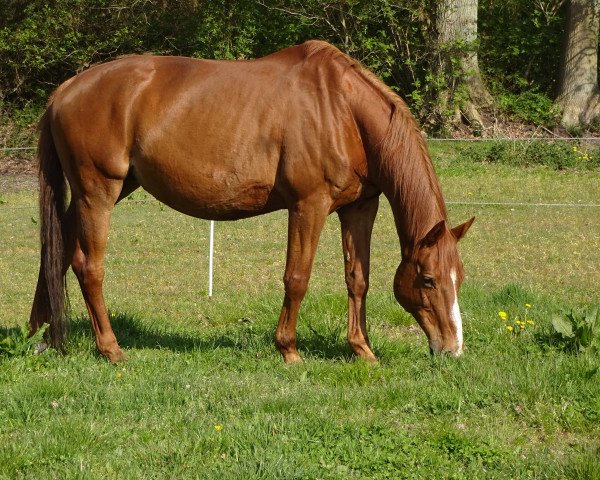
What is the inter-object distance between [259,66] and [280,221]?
7.79 metres

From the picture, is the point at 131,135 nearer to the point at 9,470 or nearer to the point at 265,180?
the point at 265,180

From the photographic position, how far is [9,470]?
173 inches

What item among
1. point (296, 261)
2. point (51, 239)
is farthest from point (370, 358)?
point (51, 239)

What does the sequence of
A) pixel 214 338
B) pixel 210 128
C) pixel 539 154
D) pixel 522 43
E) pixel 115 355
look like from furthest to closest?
pixel 522 43
pixel 539 154
pixel 214 338
pixel 115 355
pixel 210 128

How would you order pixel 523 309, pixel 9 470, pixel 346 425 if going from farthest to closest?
pixel 523 309 → pixel 346 425 → pixel 9 470

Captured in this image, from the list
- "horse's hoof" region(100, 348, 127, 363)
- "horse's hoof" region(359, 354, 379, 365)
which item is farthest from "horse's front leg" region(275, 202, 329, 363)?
"horse's hoof" region(100, 348, 127, 363)

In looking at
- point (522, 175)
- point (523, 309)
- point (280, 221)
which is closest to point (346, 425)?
point (523, 309)

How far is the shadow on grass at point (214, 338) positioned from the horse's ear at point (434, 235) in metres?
1.06

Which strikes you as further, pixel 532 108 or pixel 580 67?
pixel 532 108

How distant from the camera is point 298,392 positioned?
18.5ft

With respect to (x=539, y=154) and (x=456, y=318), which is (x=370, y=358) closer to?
(x=456, y=318)

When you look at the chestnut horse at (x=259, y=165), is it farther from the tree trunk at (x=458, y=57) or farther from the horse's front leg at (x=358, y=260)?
the tree trunk at (x=458, y=57)

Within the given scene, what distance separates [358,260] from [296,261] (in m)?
0.52

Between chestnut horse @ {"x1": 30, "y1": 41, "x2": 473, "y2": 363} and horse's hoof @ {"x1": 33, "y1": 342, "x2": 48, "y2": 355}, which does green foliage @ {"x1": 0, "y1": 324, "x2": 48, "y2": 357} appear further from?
chestnut horse @ {"x1": 30, "y1": 41, "x2": 473, "y2": 363}
